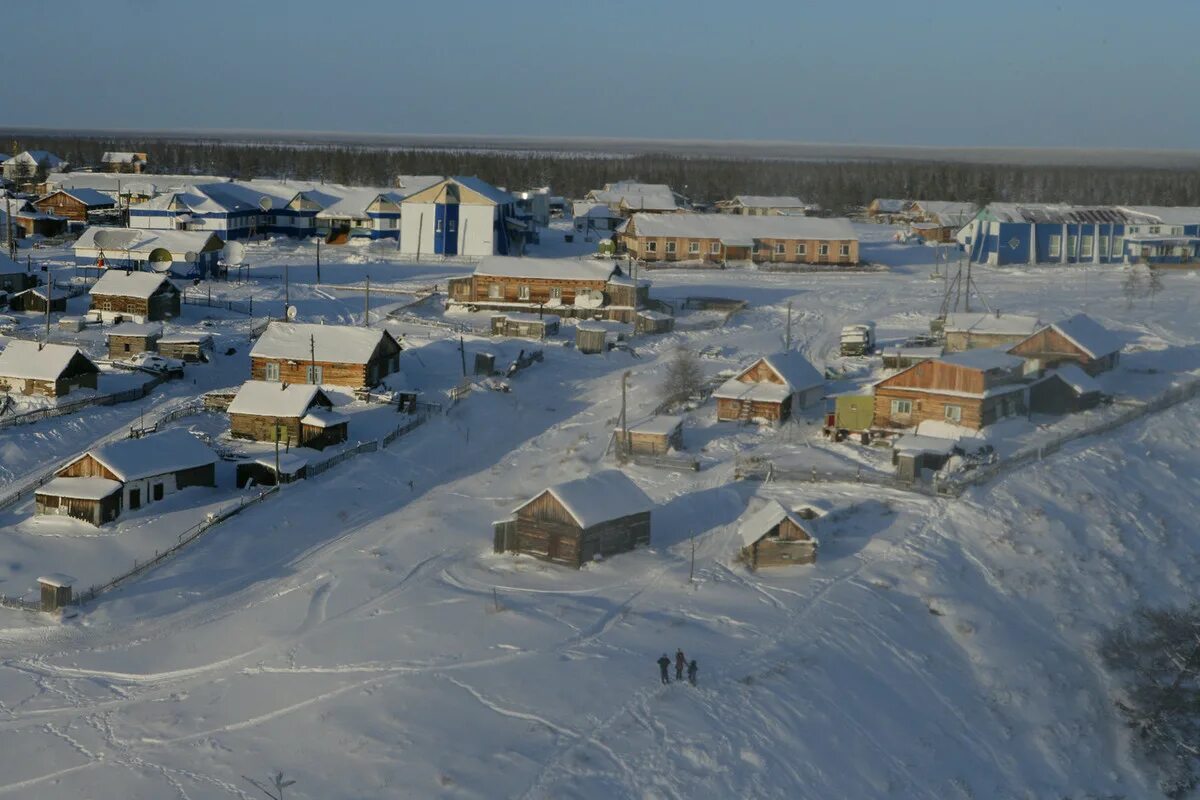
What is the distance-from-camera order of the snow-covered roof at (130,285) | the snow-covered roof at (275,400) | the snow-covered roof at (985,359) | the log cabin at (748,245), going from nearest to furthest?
1. the snow-covered roof at (275,400)
2. the snow-covered roof at (985,359)
3. the snow-covered roof at (130,285)
4. the log cabin at (748,245)

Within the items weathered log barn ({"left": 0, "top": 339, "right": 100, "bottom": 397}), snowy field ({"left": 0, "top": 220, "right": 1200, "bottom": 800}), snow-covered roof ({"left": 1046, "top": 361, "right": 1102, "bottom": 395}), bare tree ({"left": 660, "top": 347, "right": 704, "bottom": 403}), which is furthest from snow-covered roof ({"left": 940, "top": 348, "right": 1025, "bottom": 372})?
weathered log barn ({"left": 0, "top": 339, "right": 100, "bottom": 397})

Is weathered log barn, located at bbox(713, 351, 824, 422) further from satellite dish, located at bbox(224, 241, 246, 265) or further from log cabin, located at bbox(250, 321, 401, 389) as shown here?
satellite dish, located at bbox(224, 241, 246, 265)

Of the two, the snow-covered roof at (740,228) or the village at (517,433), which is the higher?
the snow-covered roof at (740,228)

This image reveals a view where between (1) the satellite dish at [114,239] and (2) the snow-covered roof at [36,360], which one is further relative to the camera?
(1) the satellite dish at [114,239]

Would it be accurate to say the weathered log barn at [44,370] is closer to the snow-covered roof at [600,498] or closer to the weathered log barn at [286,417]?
the weathered log barn at [286,417]

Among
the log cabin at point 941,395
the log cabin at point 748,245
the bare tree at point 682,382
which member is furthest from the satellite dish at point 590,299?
the log cabin at point 941,395

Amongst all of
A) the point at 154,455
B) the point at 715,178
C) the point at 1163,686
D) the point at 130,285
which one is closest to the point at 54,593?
the point at 154,455
